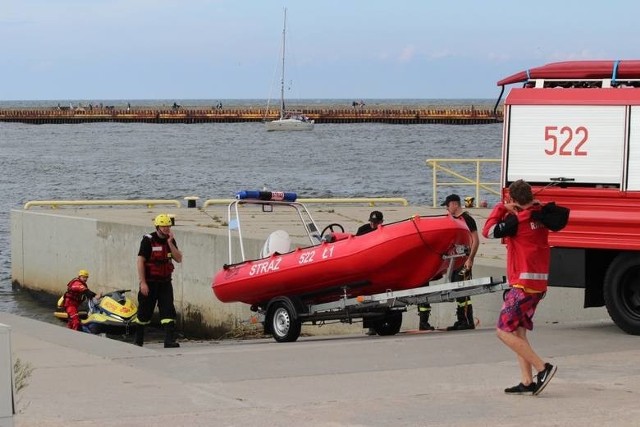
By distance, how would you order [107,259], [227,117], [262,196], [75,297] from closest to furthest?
[262,196] < [75,297] < [107,259] < [227,117]

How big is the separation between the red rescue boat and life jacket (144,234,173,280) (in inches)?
38.2

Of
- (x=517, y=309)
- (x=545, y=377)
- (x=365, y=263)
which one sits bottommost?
(x=545, y=377)

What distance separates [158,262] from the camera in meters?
15.1

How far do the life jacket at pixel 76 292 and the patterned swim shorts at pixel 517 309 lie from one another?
34.0 feet

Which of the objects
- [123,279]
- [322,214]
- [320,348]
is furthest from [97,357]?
[322,214]

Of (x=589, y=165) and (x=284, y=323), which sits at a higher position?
(x=589, y=165)

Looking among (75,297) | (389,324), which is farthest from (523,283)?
(75,297)

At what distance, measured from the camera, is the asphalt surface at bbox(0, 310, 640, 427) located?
30.2 ft

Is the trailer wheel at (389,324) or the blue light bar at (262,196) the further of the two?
the blue light bar at (262,196)

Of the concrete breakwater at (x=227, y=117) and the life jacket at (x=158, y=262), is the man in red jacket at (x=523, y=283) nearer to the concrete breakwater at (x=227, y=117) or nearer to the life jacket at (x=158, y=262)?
the life jacket at (x=158, y=262)

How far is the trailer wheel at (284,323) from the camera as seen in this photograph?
14.8m

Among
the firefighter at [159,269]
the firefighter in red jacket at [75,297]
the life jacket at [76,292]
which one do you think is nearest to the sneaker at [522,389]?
the firefighter at [159,269]

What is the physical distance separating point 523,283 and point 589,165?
3969 mm

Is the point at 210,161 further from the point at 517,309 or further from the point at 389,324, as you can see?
the point at 517,309
